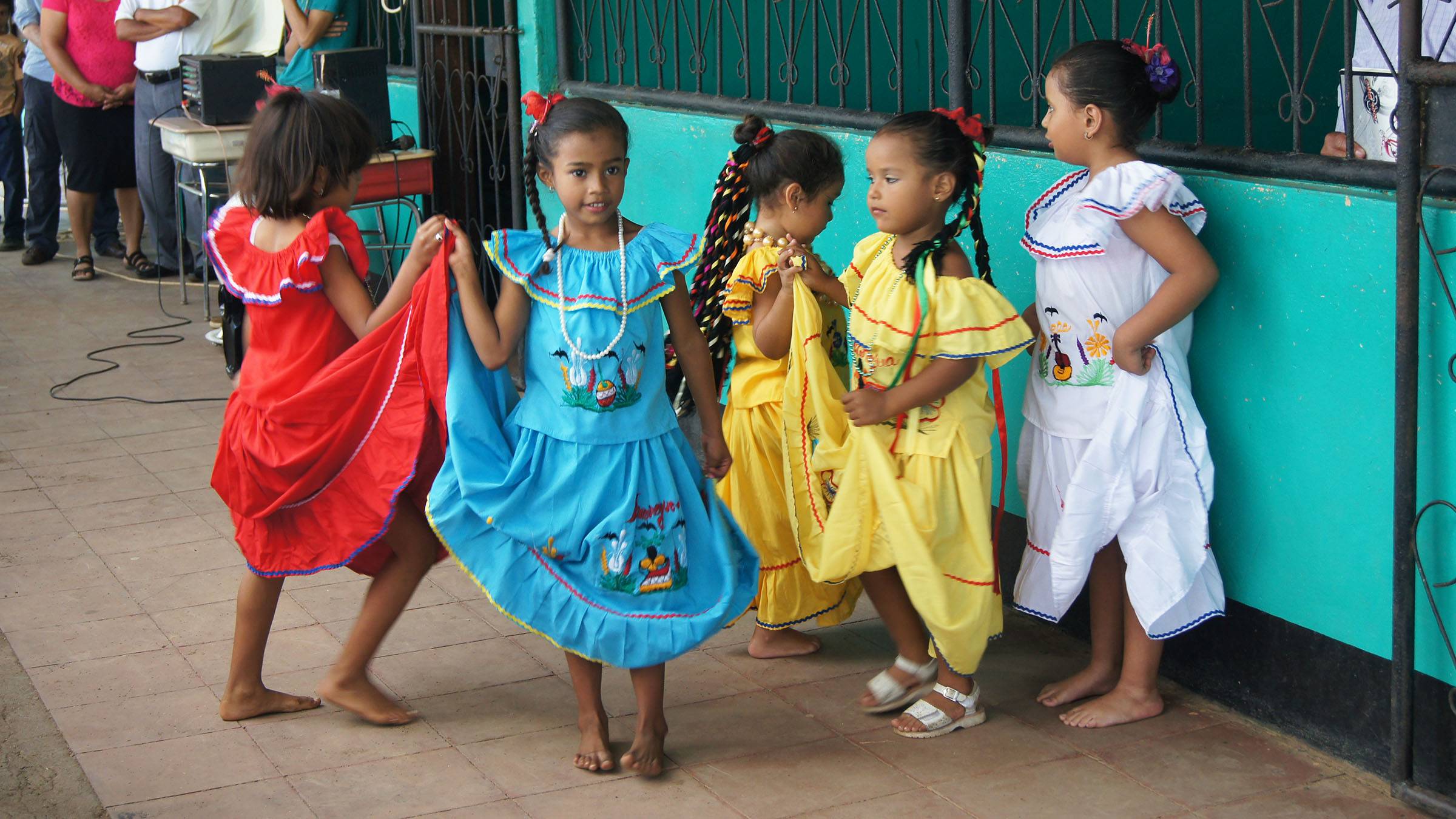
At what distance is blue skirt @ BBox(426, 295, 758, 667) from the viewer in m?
2.97

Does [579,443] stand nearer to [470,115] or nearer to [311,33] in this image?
[470,115]

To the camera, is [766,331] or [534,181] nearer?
[534,181]

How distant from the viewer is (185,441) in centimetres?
568

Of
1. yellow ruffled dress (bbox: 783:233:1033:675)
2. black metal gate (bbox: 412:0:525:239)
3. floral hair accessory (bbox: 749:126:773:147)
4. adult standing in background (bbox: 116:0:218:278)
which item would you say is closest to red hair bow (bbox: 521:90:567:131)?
floral hair accessory (bbox: 749:126:773:147)

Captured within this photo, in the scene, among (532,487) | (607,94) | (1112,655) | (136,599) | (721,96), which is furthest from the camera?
(607,94)

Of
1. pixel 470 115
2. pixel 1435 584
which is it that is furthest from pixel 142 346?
pixel 1435 584

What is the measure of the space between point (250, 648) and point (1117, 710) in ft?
6.53

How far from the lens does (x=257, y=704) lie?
3.38m

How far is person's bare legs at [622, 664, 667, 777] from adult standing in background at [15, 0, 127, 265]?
7194 millimetres

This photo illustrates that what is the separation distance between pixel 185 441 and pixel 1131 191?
4026mm

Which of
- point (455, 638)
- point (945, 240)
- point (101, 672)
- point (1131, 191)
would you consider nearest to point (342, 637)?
point (455, 638)

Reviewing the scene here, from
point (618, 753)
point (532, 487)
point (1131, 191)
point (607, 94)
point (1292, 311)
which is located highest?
point (607, 94)

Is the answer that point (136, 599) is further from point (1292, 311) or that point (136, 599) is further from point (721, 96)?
point (1292, 311)

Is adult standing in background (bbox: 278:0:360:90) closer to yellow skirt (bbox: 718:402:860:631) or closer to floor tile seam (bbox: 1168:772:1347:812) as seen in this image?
yellow skirt (bbox: 718:402:860:631)
